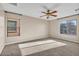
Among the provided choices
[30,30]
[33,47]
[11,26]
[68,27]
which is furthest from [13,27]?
[68,27]

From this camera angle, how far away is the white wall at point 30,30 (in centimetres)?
575

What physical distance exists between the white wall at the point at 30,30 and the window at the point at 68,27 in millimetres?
1962

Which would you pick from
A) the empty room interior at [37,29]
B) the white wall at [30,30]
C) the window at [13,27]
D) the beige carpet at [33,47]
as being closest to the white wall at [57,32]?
the empty room interior at [37,29]

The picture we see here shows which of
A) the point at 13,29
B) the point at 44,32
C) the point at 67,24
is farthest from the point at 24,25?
the point at 67,24

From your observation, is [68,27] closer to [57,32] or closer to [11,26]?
[57,32]

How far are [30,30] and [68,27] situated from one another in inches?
131

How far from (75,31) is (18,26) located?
4428 mm

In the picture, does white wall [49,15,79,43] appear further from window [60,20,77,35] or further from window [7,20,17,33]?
window [7,20,17,33]

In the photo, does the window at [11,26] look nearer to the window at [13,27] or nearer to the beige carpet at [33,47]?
the window at [13,27]

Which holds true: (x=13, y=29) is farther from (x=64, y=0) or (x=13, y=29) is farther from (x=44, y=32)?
(x=64, y=0)

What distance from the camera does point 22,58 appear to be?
1438mm

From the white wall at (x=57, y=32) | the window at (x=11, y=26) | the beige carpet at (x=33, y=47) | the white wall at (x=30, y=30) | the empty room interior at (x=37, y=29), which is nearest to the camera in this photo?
the beige carpet at (x=33, y=47)

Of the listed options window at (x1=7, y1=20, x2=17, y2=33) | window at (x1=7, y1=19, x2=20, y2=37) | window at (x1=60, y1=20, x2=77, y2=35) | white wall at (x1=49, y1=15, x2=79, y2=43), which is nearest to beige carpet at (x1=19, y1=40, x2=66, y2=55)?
window at (x1=7, y1=19, x2=20, y2=37)

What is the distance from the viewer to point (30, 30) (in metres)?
6.61
